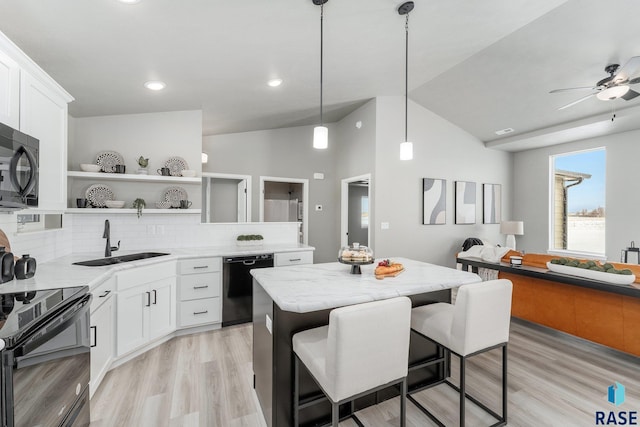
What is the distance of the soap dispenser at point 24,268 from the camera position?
185 centimetres

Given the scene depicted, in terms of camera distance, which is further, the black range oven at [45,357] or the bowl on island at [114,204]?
the bowl on island at [114,204]

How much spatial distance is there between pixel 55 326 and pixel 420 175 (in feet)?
16.3

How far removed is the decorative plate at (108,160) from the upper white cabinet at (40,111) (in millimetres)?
970

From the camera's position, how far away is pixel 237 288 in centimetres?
336

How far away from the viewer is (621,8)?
8.92 ft

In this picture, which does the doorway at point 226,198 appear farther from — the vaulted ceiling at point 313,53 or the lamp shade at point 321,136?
the lamp shade at point 321,136

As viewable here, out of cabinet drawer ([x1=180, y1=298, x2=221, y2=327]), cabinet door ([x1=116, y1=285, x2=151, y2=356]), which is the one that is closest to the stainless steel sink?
cabinet door ([x1=116, y1=285, x2=151, y2=356])

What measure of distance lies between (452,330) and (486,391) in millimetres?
907

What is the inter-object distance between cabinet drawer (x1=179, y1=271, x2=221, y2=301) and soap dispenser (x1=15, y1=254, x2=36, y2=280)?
1274mm

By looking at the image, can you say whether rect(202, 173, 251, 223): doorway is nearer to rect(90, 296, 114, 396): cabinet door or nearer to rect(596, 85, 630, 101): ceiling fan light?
rect(90, 296, 114, 396): cabinet door

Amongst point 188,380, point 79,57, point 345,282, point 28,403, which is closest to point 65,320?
point 28,403

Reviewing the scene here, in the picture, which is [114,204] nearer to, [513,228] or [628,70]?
[628,70]

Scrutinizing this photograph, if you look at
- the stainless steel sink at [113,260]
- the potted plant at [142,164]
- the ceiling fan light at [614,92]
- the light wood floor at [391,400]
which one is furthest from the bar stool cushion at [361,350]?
the ceiling fan light at [614,92]

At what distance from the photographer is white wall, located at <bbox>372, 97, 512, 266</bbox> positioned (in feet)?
15.3
